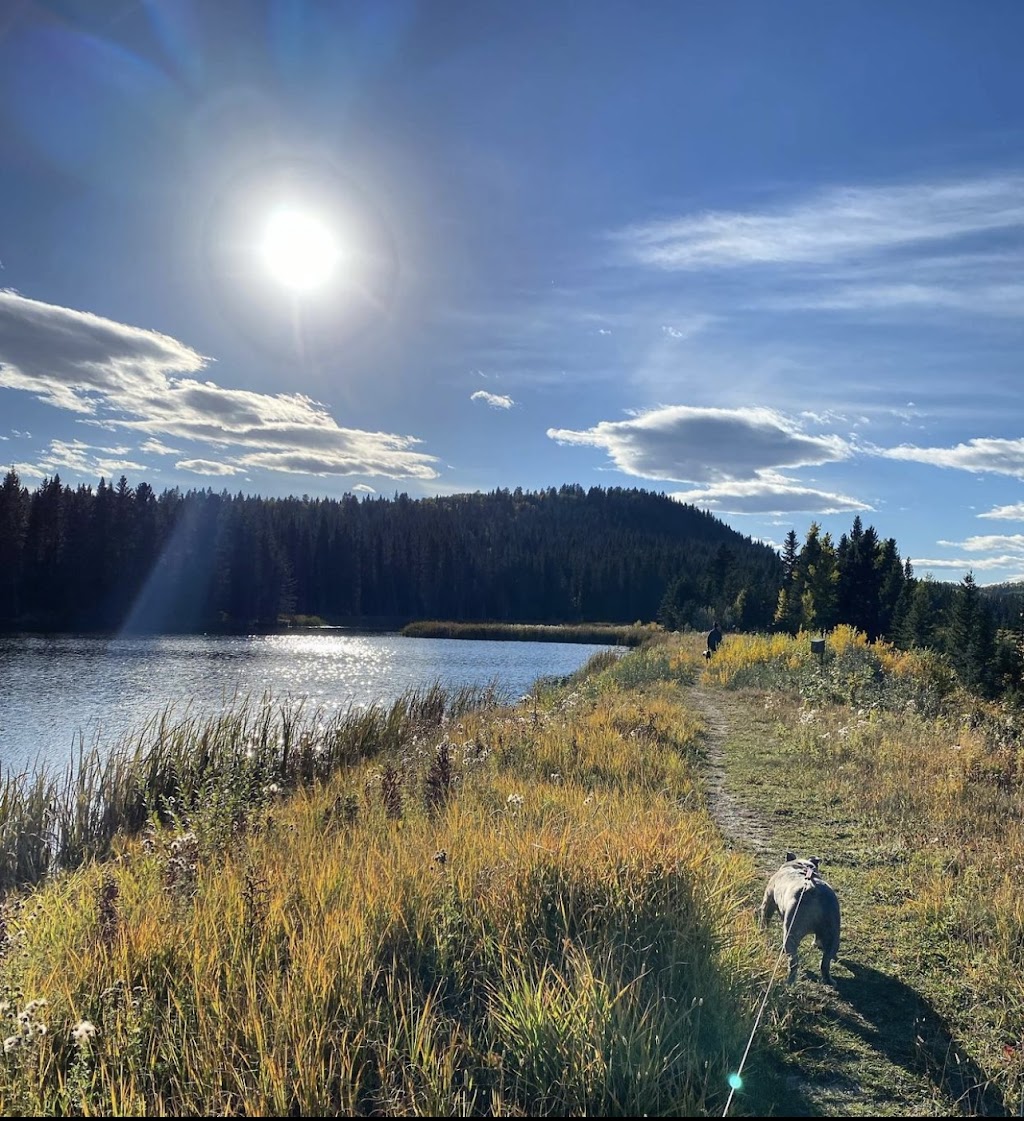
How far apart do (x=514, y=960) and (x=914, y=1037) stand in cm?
208

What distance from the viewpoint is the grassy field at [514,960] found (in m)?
3.03

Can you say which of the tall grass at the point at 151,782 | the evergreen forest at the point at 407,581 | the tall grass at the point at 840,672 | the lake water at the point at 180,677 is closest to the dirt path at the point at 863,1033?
the tall grass at the point at 151,782

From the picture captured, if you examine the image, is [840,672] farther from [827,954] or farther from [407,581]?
[407,581]

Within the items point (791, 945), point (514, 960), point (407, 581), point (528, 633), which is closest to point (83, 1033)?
point (514, 960)

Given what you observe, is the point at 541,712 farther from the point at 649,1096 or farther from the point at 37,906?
the point at 649,1096

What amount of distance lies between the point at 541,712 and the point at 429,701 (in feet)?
12.7

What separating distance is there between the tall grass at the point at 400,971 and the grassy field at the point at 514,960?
0.02 m

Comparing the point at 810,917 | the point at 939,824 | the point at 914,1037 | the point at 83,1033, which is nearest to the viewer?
the point at 83,1033

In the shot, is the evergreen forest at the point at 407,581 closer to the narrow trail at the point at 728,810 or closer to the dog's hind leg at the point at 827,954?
the narrow trail at the point at 728,810

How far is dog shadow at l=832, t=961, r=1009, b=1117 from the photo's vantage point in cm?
325

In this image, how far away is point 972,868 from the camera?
18.2 feet

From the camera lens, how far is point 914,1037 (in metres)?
3.67

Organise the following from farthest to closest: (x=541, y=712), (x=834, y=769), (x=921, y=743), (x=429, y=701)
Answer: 1. (x=429, y=701)
2. (x=541, y=712)
3. (x=921, y=743)
4. (x=834, y=769)

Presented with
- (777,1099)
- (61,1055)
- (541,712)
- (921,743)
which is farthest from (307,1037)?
(541,712)
